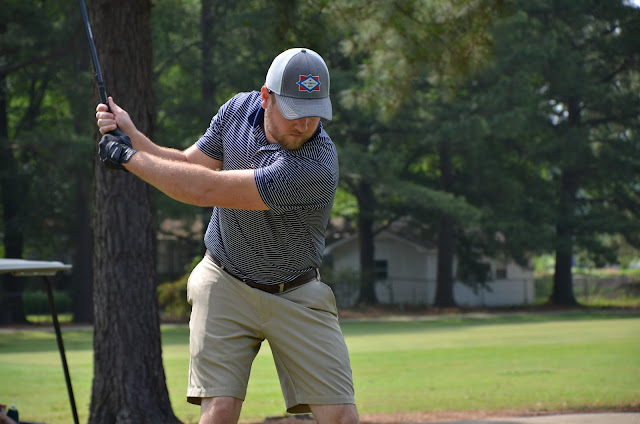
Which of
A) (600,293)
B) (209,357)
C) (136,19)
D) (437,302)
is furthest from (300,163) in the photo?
(600,293)

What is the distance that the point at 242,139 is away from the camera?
14.0 feet

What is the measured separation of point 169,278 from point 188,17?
44.3 ft

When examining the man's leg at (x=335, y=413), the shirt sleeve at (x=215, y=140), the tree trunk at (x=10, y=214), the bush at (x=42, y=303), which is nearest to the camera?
the man's leg at (x=335, y=413)

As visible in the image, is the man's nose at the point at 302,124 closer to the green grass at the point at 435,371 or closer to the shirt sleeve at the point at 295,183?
the shirt sleeve at the point at 295,183

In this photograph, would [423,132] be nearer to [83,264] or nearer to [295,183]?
[83,264]

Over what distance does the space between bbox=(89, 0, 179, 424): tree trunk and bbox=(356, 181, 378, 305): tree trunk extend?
1307 inches

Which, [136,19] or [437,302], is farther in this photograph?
[437,302]

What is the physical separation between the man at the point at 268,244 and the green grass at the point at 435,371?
527 cm

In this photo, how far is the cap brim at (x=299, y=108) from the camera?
154 inches

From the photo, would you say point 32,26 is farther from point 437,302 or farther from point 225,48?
point 437,302

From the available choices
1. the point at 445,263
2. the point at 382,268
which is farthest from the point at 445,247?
the point at 382,268

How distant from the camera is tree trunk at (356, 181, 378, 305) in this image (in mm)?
41125

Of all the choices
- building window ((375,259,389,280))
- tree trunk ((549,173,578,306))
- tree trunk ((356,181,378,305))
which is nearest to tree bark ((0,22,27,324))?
tree trunk ((356,181,378,305))

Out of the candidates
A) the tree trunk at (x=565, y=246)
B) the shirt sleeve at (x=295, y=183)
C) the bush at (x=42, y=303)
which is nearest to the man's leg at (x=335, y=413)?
the shirt sleeve at (x=295, y=183)
